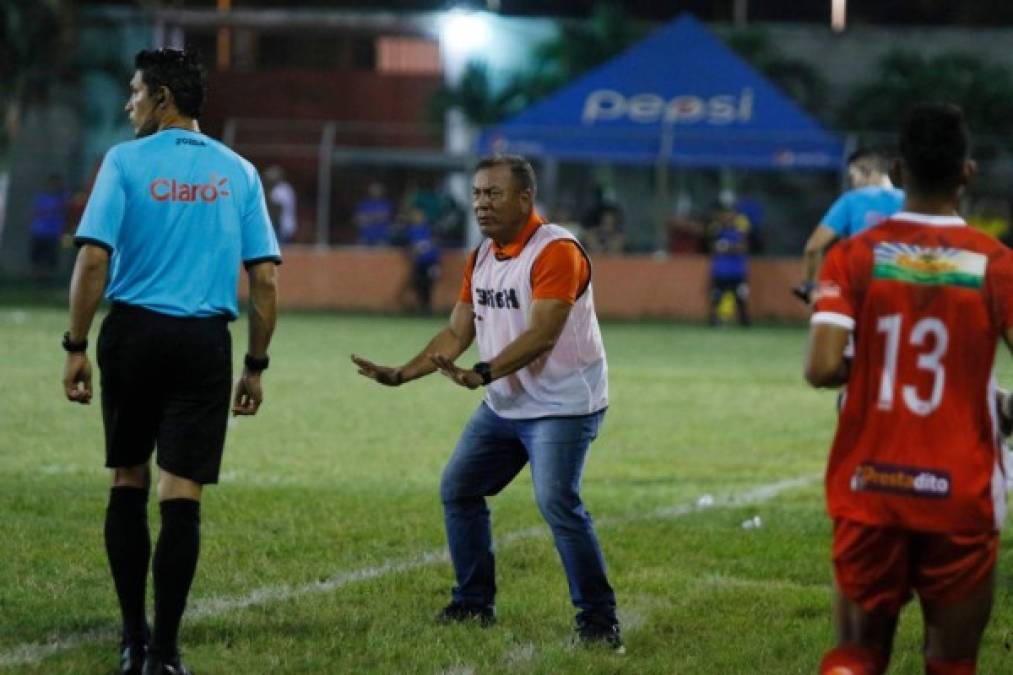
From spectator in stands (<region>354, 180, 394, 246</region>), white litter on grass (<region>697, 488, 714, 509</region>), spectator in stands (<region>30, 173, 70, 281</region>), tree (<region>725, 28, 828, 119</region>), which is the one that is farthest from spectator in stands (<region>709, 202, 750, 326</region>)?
white litter on grass (<region>697, 488, 714, 509</region>)

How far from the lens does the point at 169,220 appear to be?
641 cm

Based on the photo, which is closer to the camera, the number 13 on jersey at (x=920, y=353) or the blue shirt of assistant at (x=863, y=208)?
the number 13 on jersey at (x=920, y=353)

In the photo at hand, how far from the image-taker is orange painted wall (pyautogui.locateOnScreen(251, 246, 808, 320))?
102ft

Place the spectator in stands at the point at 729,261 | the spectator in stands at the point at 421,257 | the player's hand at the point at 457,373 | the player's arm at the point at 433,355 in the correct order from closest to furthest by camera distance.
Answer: the player's hand at the point at 457,373 < the player's arm at the point at 433,355 < the spectator in stands at the point at 729,261 < the spectator in stands at the point at 421,257

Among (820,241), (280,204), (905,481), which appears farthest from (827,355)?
(280,204)

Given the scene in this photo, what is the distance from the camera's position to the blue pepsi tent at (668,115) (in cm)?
3019

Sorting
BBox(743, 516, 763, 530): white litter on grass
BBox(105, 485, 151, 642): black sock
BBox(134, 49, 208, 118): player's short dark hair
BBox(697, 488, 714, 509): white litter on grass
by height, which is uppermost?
BBox(134, 49, 208, 118): player's short dark hair

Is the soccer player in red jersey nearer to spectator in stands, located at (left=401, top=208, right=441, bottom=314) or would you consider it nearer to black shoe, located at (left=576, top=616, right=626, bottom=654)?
black shoe, located at (left=576, top=616, right=626, bottom=654)

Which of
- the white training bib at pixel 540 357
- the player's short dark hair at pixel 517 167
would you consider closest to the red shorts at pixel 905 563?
the white training bib at pixel 540 357

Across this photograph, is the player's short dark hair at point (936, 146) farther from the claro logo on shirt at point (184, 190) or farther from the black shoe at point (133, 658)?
the black shoe at point (133, 658)

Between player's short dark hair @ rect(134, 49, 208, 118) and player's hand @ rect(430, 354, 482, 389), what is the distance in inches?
45.6

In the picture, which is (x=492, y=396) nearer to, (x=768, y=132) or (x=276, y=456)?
(x=276, y=456)

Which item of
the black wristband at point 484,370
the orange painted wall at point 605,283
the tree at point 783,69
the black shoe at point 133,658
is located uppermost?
the tree at point 783,69

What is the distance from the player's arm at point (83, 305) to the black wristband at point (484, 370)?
1278 millimetres
